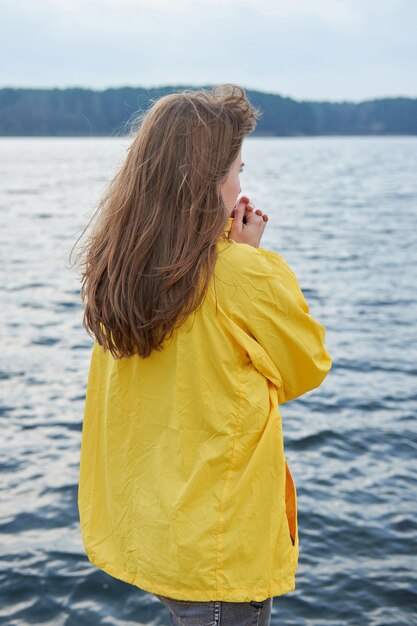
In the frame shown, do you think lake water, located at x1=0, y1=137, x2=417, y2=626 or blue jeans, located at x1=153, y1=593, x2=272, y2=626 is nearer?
blue jeans, located at x1=153, y1=593, x2=272, y2=626

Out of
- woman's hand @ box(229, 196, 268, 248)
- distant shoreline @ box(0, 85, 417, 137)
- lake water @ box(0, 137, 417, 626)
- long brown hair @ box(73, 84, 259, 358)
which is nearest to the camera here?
long brown hair @ box(73, 84, 259, 358)

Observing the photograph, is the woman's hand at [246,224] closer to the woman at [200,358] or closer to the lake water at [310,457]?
the woman at [200,358]

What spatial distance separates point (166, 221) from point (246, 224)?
31cm

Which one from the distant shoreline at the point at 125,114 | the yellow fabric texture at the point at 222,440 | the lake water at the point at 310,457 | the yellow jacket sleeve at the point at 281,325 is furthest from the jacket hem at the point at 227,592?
the distant shoreline at the point at 125,114

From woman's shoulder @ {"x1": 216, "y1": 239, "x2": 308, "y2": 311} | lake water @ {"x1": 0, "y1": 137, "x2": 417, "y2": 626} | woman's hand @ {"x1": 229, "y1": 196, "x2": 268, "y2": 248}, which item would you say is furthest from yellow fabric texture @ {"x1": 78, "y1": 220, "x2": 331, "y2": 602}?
lake water @ {"x1": 0, "y1": 137, "x2": 417, "y2": 626}

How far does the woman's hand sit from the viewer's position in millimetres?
2292

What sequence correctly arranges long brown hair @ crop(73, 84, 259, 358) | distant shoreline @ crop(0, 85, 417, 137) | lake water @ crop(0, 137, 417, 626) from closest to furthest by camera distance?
long brown hair @ crop(73, 84, 259, 358) < lake water @ crop(0, 137, 417, 626) < distant shoreline @ crop(0, 85, 417, 137)

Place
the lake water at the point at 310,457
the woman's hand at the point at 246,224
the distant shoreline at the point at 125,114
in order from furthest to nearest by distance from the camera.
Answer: the distant shoreline at the point at 125,114 < the lake water at the point at 310,457 < the woman's hand at the point at 246,224

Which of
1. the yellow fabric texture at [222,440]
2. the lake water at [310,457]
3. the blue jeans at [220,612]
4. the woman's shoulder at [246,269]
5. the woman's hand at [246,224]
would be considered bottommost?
the lake water at [310,457]

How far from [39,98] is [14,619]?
127794 mm

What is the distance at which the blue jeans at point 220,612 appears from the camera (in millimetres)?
2152

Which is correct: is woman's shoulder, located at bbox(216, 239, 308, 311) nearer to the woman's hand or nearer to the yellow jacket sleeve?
the yellow jacket sleeve

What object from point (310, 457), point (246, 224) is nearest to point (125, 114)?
point (310, 457)

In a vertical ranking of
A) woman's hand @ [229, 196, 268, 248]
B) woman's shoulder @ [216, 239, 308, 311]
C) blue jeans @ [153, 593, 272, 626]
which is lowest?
blue jeans @ [153, 593, 272, 626]
